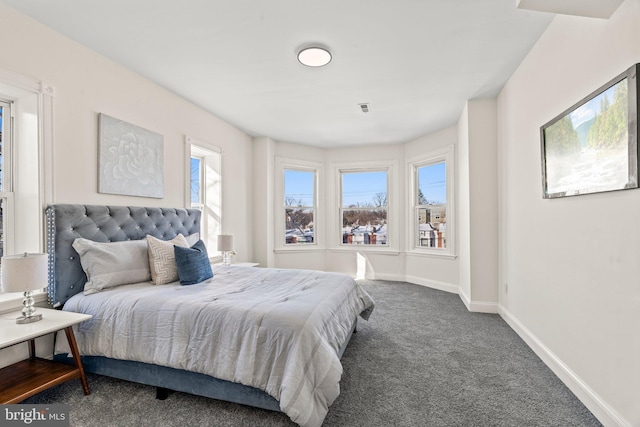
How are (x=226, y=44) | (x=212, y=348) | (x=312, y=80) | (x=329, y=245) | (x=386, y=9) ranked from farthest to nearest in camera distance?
(x=329, y=245) < (x=312, y=80) < (x=226, y=44) < (x=386, y=9) < (x=212, y=348)

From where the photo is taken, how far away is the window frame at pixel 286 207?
558 cm

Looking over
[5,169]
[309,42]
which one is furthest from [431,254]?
[5,169]

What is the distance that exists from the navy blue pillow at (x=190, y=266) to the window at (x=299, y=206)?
3047mm

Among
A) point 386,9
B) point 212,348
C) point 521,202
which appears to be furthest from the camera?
point 521,202

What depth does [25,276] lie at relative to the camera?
6.03ft

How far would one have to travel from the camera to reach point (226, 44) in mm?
2521

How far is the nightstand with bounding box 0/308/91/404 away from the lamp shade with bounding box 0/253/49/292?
9.3 inches

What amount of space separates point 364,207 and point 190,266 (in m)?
3.94

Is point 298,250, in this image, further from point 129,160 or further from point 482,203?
point 129,160

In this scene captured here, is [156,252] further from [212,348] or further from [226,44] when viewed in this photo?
[226,44]

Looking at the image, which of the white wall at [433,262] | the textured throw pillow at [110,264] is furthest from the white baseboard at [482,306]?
the textured throw pillow at [110,264]

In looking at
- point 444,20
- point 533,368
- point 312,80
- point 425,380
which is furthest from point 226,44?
point 533,368

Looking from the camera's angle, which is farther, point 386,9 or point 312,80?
point 312,80

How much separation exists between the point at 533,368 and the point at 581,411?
0.51 m
